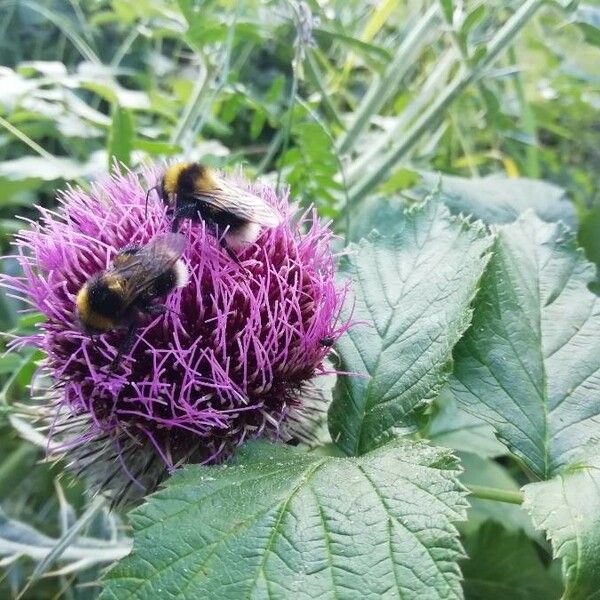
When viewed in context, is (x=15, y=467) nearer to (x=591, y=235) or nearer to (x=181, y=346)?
(x=181, y=346)

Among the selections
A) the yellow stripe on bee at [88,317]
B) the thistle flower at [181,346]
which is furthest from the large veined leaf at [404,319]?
the yellow stripe on bee at [88,317]

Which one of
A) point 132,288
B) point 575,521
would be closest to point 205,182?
point 132,288

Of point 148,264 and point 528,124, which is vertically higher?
point 528,124

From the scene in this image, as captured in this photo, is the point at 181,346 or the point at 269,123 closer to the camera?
the point at 181,346

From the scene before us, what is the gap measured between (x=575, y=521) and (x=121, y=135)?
0.82m

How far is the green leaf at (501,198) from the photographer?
1.15 metres

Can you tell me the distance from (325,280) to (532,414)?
0.82 ft

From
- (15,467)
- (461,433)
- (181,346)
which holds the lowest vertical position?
(15,467)

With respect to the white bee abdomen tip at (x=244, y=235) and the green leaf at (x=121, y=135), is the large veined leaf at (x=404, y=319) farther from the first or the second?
the green leaf at (x=121, y=135)

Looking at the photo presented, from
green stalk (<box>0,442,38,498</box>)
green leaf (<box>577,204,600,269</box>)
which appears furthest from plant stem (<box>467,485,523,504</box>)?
green stalk (<box>0,442,38,498</box>)

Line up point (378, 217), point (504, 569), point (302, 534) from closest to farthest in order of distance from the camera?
point (302, 534) → point (504, 569) → point (378, 217)

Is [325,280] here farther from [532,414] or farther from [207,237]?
[532,414]

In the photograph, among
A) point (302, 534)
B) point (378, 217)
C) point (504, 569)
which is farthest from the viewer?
point (378, 217)

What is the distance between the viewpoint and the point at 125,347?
0.69m
